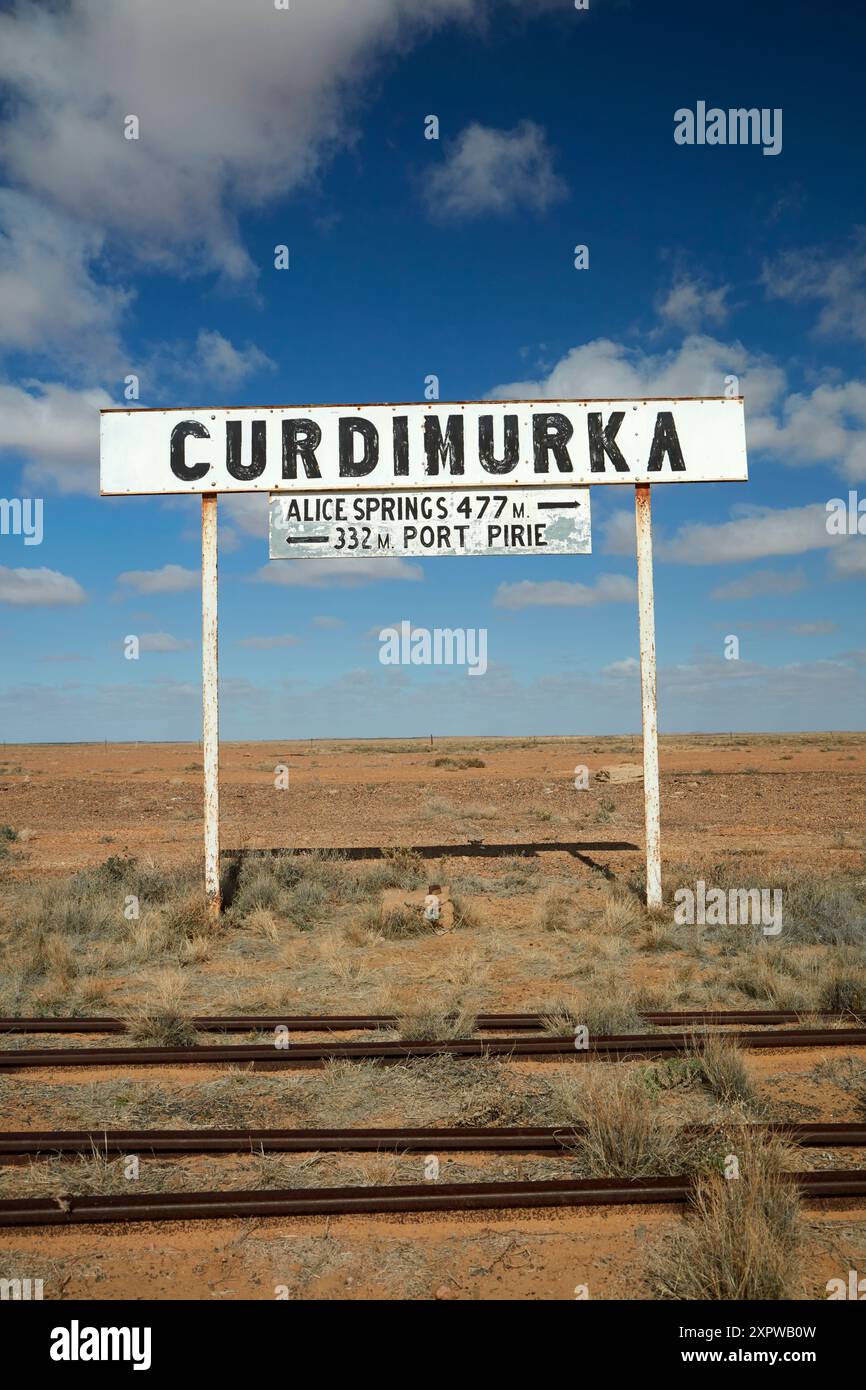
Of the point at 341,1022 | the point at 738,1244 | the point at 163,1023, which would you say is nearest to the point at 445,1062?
the point at 341,1022

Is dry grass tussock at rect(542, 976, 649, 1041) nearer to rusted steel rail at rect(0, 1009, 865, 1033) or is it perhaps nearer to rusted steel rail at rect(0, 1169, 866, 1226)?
rusted steel rail at rect(0, 1009, 865, 1033)

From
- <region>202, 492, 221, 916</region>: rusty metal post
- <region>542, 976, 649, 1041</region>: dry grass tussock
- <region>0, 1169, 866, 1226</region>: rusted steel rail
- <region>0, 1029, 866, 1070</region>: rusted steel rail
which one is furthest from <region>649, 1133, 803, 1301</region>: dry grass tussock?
<region>202, 492, 221, 916</region>: rusty metal post

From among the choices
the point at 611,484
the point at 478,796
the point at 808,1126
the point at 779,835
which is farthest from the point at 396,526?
the point at 478,796

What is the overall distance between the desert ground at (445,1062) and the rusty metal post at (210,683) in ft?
1.63

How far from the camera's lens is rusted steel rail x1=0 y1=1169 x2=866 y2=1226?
13.0 ft

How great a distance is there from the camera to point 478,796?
2880 centimetres

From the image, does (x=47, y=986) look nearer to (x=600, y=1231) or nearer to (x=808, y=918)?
(x=600, y=1231)

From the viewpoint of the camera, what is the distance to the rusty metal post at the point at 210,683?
32.5 ft

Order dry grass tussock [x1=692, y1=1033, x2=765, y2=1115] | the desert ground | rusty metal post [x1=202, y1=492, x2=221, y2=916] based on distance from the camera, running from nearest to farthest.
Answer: the desert ground, dry grass tussock [x1=692, y1=1033, x2=765, y2=1115], rusty metal post [x1=202, y1=492, x2=221, y2=916]

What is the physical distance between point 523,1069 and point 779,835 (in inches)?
548

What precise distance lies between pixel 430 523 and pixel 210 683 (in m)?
3.24

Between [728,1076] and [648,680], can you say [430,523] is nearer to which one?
[648,680]

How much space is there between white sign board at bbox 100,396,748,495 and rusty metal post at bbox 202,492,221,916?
50 centimetres

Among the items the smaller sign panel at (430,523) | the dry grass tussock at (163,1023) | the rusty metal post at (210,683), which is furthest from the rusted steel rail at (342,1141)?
the smaller sign panel at (430,523)
